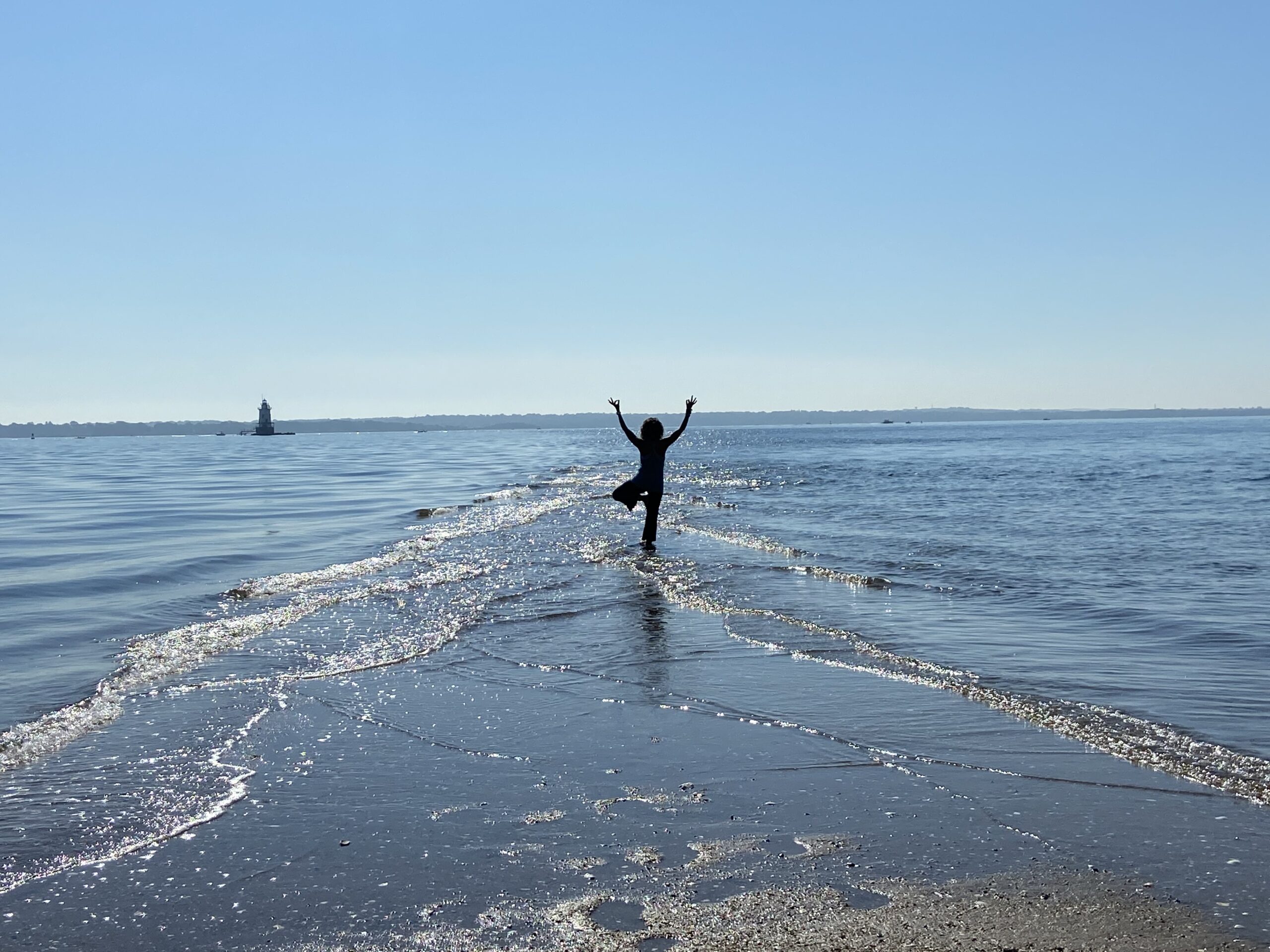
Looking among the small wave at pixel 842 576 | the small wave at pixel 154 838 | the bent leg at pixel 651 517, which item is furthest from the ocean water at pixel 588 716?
the bent leg at pixel 651 517

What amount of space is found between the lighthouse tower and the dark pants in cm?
15593

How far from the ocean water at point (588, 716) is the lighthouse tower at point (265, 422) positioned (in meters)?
152

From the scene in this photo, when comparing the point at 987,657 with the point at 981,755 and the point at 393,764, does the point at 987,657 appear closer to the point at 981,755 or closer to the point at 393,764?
the point at 981,755

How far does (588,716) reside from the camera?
23.6 ft

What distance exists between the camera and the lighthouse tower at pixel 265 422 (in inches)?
6383

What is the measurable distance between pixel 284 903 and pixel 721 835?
82.5 inches

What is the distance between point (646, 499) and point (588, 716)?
11.4 metres

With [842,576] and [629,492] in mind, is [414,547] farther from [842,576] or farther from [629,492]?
[842,576]

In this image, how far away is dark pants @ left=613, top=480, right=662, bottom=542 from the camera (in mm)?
18125

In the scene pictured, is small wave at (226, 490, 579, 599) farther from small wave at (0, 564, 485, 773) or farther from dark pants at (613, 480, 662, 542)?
dark pants at (613, 480, 662, 542)

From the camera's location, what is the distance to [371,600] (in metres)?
12.3

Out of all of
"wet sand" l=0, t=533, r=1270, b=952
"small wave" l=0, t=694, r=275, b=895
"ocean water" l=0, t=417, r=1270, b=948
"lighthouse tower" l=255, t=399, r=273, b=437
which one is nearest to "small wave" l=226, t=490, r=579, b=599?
"ocean water" l=0, t=417, r=1270, b=948

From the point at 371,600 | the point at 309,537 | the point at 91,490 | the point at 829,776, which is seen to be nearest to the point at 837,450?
the point at 91,490

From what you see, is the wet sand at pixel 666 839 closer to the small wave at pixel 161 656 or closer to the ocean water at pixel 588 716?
the ocean water at pixel 588 716
